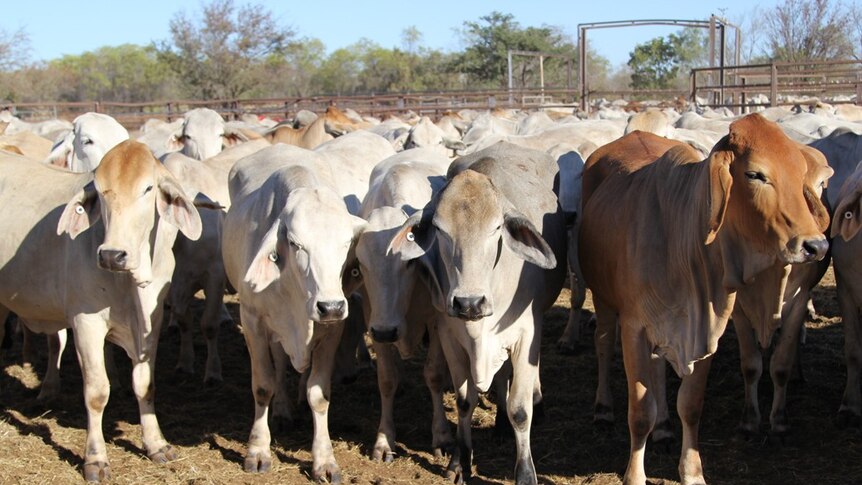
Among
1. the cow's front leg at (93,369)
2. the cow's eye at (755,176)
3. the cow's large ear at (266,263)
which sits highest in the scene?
the cow's eye at (755,176)

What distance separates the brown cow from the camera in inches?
179

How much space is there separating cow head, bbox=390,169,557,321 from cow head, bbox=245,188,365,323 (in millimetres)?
338

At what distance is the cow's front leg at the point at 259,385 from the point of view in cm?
585

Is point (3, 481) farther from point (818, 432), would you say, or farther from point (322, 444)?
point (818, 432)

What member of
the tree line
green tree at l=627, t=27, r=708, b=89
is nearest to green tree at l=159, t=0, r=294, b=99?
the tree line

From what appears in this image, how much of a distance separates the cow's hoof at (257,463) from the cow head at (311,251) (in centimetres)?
104

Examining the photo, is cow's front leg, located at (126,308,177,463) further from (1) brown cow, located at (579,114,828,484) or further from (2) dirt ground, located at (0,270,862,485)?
(1) brown cow, located at (579,114,828,484)

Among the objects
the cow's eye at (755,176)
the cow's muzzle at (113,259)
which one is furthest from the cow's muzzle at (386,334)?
the cow's eye at (755,176)

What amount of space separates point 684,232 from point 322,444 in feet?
7.98

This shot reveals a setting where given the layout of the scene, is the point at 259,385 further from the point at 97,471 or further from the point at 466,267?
the point at 466,267

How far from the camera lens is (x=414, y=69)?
2694 inches

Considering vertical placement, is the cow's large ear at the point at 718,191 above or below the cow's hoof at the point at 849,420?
above

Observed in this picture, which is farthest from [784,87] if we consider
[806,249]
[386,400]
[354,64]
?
[354,64]

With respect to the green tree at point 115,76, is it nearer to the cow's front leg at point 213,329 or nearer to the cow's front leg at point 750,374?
the cow's front leg at point 213,329
